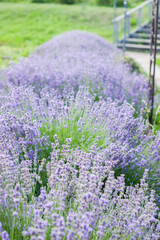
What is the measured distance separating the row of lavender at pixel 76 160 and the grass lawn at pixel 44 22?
806 centimetres

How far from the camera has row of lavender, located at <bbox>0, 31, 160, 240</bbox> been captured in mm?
1628

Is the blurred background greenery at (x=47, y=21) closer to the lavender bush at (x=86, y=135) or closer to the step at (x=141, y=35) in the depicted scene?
the step at (x=141, y=35)

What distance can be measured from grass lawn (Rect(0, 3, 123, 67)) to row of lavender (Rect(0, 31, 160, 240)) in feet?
26.5

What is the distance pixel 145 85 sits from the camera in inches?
184

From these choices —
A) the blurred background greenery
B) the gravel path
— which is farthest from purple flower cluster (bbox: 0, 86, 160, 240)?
the blurred background greenery

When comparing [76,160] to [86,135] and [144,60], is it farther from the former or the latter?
[144,60]

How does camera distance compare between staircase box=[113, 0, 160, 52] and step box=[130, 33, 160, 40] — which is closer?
staircase box=[113, 0, 160, 52]

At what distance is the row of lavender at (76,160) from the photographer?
163cm

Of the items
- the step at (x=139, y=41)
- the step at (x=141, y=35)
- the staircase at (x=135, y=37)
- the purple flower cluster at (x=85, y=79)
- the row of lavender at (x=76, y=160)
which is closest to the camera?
the row of lavender at (x=76, y=160)

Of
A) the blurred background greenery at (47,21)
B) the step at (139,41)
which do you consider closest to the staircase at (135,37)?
the step at (139,41)

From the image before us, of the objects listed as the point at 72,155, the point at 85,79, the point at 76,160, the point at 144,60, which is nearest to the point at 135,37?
the point at 144,60

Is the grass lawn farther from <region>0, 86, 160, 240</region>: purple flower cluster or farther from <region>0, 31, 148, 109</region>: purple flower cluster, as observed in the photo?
<region>0, 86, 160, 240</region>: purple flower cluster

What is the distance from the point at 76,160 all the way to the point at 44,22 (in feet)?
48.4

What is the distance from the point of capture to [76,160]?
7.29 feet
